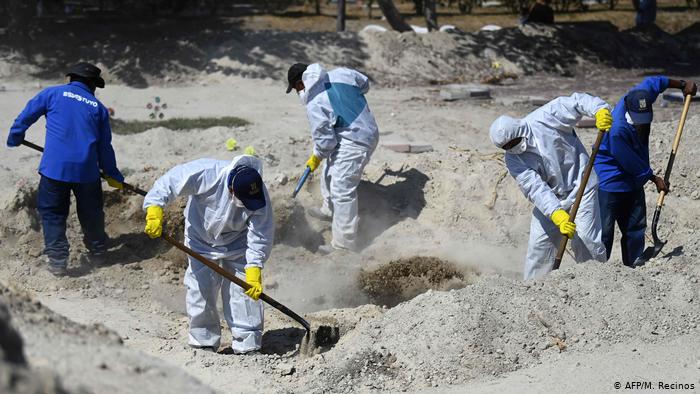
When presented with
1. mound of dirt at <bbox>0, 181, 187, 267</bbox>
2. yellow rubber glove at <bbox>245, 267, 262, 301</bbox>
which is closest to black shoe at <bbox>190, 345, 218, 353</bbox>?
yellow rubber glove at <bbox>245, 267, 262, 301</bbox>

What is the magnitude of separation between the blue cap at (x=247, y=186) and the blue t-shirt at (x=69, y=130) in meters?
2.27

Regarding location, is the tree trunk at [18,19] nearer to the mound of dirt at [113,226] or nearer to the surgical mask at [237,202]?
the mound of dirt at [113,226]

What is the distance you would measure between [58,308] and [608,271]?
14.0 ft

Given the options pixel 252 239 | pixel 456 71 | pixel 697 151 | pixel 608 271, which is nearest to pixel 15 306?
pixel 252 239

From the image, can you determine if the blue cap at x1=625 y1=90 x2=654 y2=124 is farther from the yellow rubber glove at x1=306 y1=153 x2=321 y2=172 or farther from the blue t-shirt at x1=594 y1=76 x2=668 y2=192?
the yellow rubber glove at x1=306 y1=153 x2=321 y2=172

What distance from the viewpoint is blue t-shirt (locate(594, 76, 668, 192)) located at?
7.18 metres

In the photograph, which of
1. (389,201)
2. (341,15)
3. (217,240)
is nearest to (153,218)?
(217,240)

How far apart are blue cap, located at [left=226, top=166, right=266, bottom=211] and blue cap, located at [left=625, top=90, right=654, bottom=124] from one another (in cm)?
302

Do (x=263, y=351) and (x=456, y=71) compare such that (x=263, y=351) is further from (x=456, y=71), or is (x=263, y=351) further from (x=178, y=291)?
(x=456, y=71)

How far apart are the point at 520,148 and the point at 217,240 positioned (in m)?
2.39

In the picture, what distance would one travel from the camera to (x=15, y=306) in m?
4.56

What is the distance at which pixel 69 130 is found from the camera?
310 inches

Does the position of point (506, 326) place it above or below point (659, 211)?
below

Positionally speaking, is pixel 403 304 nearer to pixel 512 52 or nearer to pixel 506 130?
pixel 506 130
